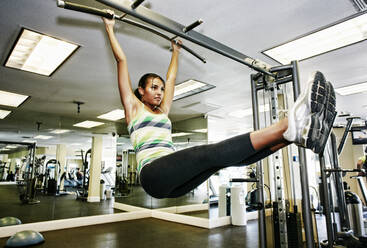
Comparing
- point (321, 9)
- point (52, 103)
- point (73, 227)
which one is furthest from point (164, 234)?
point (321, 9)

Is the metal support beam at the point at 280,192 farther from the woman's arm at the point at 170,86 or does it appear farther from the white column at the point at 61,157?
the white column at the point at 61,157

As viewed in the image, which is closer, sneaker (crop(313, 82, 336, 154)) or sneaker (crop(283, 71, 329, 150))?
sneaker (crop(283, 71, 329, 150))

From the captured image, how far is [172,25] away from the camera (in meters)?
1.63

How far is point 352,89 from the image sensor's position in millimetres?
4402

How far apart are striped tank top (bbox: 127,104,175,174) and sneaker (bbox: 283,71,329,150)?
30.8 inches

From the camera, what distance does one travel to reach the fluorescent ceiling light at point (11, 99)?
425cm

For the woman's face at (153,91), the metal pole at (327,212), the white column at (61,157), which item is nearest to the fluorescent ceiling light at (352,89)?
the metal pole at (327,212)

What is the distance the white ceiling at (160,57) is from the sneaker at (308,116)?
1341mm

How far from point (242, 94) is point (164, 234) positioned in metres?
2.96

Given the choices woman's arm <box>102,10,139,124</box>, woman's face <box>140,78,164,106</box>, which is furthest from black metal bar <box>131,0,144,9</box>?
woman's face <box>140,78,164,106</box>

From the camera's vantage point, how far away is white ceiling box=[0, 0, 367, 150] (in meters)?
2.18

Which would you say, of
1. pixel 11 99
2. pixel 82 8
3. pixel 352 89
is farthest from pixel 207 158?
pixel 11 99

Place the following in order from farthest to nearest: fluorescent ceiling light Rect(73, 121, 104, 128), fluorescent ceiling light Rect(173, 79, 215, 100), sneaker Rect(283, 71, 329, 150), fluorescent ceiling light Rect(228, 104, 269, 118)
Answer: fluorescent ceiling light Rect(73, 121, 104, 128)
fluorescent ceiling light Rect(228, 104, 269, 118)
fluorescent ceiling light Rect(173, 79, 215, 100)
sneaker Rect(283, 71, 329, 150)

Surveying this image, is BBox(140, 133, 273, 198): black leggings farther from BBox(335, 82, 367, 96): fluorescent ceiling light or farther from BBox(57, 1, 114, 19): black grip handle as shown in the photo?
BBox(335, 82, 367, 96): fluorescent ceiling light
